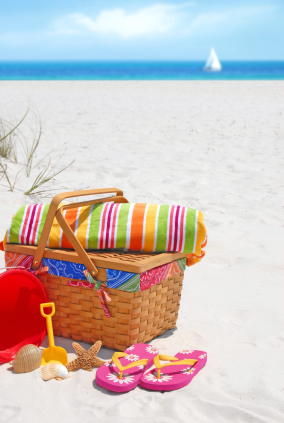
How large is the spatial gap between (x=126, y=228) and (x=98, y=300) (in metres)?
0.35

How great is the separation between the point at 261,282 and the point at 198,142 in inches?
166

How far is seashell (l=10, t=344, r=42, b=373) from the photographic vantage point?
72.1 inches

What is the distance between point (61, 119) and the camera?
8.24m

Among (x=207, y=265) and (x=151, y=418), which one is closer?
(x=151, y=418)

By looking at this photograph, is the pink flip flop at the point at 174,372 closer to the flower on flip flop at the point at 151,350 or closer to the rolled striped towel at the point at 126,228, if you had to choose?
the flower on flip flop at the point at 151,350

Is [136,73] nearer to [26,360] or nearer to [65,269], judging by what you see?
[65,269]

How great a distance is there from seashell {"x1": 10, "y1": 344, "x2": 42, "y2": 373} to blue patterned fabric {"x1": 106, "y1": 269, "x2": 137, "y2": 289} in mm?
422

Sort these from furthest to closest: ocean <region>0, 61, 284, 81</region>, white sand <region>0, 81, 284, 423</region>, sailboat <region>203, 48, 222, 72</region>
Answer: sailboat <region>203, 48, 222, 72</region> < ocean <region>0, 61, 284, 81</region> < white sand <region>0, 81, 284, 423</region>

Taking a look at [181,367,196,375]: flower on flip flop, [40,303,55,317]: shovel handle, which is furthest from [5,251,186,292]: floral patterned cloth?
[181,367,196,375]: flower on flip flop

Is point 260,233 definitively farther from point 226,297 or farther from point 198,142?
point 198,142

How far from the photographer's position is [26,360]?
183 cm

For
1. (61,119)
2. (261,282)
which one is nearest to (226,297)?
(261,282)

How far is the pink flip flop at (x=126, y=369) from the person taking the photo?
172cm

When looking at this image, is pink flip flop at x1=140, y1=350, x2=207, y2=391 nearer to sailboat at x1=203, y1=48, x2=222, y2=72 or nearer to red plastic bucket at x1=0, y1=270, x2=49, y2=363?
red plastic bucket at x1=0, y1=270, x2=49, y2=363
